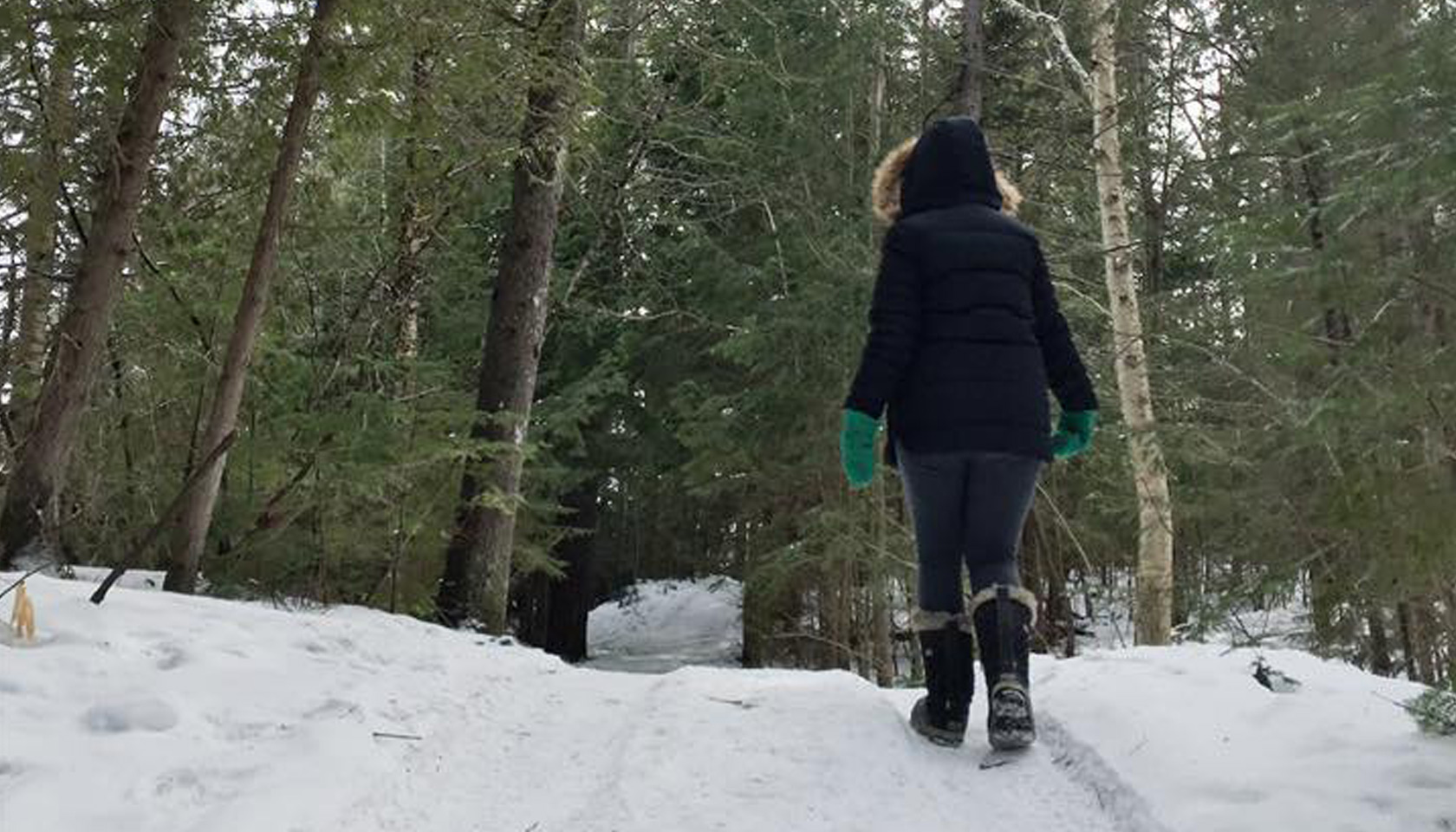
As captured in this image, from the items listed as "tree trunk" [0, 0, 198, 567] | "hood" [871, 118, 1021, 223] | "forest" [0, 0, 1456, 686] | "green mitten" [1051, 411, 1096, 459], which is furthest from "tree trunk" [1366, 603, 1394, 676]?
"tree trunk" [0, 0, 198, 567]

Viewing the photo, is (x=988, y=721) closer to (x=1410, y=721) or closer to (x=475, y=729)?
(x=1410, y=721)

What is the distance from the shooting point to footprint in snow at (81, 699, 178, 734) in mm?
3318

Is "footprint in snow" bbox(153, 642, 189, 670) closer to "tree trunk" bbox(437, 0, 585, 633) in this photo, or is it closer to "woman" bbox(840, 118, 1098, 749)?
"woman" bbox(840, 118, 1098, 749)

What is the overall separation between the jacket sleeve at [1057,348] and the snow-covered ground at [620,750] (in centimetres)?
116

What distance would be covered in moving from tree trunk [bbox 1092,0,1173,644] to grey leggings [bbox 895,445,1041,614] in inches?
198

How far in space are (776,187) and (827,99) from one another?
3.62 feet

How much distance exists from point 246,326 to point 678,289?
919cm

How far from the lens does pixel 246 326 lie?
18.7 ft

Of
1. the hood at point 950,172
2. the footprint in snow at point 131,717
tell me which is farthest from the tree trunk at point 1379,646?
the footprint in snow at point 131,717

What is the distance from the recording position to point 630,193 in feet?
42.0

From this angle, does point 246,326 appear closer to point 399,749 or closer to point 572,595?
point 399,749

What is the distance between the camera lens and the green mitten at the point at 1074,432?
13.1ft

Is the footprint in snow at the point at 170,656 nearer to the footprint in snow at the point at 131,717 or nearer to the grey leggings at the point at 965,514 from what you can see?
the footprint in snow at the point at 131,717

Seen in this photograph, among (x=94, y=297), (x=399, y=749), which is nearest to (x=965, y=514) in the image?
(x=399, y=749)
